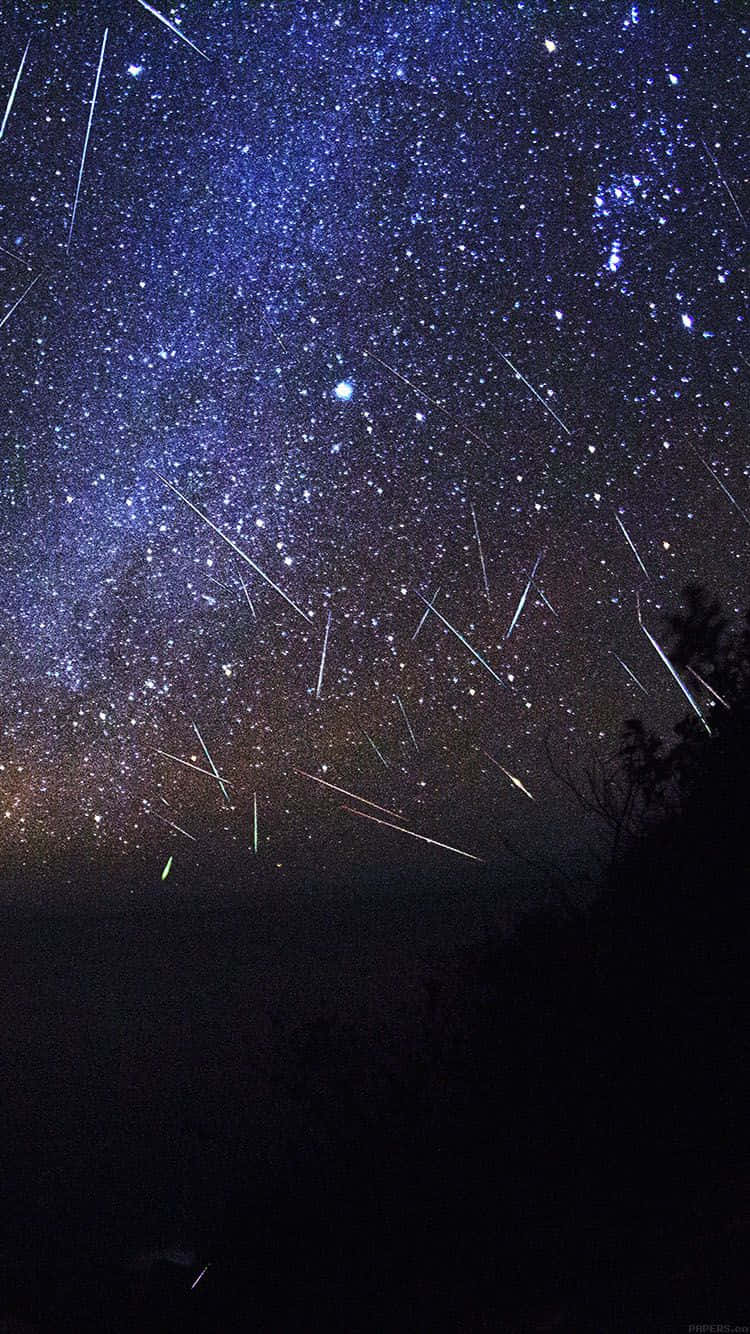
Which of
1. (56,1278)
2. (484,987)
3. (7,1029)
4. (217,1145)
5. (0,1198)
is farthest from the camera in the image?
(7,1029)

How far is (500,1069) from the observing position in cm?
643

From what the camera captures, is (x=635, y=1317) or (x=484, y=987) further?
(x=484, y=987)

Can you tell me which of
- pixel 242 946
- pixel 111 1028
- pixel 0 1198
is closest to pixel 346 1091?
pixel 0 1198

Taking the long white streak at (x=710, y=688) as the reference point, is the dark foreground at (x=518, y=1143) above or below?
below

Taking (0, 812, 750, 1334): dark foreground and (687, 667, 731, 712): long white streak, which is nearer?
(0, 812, 750, 1334): dark foreground

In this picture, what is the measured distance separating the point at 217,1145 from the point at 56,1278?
12092 millimetres

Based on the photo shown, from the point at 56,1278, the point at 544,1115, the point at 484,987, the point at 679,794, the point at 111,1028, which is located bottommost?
the point at 56,1278

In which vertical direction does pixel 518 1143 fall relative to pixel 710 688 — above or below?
below

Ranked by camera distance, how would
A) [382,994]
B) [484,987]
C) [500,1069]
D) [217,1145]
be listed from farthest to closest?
1. [217,1145]
2. [382,994]
3. [484,987]
4. [500,1069]

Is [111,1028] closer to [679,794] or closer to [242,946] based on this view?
[242,946]

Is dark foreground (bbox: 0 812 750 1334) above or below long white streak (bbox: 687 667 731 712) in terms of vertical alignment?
below

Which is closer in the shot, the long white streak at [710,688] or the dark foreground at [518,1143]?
the dark foreground at [518,1143]

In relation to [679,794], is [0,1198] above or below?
below

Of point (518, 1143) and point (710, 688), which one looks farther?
point (710, 688)
